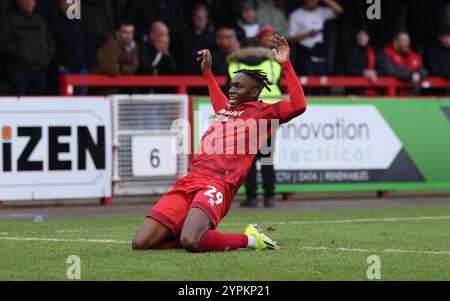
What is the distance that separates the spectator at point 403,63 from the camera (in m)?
21.1

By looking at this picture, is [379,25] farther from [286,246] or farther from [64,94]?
[286,246]

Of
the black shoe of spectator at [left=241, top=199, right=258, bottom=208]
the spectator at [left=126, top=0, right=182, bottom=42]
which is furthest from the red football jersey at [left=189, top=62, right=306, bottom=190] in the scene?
the spectator at [left=126, top=0, right=182, bottom=42]

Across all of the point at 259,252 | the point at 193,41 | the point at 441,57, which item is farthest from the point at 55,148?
the point at 441,57

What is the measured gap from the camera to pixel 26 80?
60.9 ft

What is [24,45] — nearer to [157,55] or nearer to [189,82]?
[157,55]

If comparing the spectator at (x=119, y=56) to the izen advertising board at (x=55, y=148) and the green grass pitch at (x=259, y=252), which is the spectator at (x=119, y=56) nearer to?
the izen advertising board at (x=55, y=148)

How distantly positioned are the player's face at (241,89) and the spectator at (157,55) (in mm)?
8541

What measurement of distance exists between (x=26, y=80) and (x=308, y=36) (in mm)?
5343

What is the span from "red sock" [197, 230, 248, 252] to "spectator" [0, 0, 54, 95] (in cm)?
852

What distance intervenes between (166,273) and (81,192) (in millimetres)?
8754

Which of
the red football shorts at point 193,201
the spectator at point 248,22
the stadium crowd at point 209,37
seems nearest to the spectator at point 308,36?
the stadium crowd at point 209,37

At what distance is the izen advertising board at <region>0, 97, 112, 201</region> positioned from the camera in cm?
1706

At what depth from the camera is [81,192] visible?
17594 mm

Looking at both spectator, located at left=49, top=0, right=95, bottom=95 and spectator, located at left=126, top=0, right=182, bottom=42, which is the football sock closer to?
spectator, located at left=49, top=0, right=95, bottom=95
